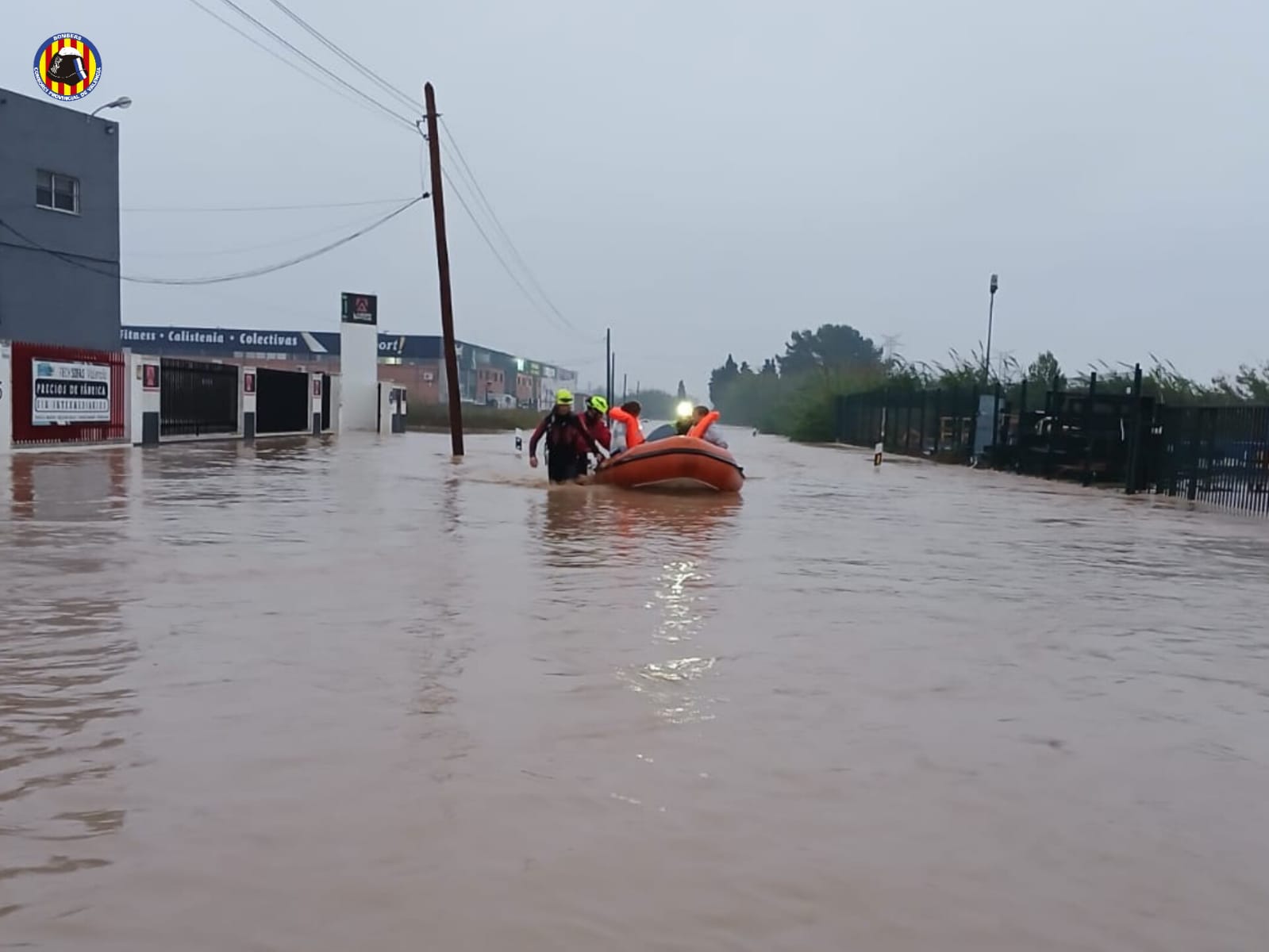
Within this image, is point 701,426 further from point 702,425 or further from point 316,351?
point 316,351

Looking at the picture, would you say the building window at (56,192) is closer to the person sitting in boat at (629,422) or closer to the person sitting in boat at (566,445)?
the person sitting in boat at (566,445)

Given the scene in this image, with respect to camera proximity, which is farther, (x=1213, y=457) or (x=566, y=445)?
(x=1213, y=457)

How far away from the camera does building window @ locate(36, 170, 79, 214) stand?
3253cm

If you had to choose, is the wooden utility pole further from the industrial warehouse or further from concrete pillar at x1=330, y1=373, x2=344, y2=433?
the industrial warehouse

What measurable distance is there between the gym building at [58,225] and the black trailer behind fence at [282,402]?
4623mm

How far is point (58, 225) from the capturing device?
3284cm

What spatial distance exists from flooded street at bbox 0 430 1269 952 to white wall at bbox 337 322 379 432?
3537 cm

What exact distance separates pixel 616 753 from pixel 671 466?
11.9m

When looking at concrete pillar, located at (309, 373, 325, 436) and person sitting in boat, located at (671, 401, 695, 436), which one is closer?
person sitting in boat, located at (671, 401, 695, 436)

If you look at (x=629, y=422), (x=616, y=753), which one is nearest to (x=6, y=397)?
(x=629, y=422)

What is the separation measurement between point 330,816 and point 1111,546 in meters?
10.6

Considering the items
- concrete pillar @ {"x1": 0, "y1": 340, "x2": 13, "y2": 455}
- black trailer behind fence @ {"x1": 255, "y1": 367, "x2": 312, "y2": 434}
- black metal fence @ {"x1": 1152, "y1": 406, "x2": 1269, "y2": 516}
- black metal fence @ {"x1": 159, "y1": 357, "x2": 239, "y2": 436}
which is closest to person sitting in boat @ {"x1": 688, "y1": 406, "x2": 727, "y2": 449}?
black metal fence @ {"x1": 1152, "y1": 406, "x2": 1269, "y2": 516}

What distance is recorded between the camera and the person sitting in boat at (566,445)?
53.2 feet

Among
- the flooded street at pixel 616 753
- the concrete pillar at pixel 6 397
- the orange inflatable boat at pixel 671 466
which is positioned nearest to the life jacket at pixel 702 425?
the orange inflatable boat at pixel 671 466
